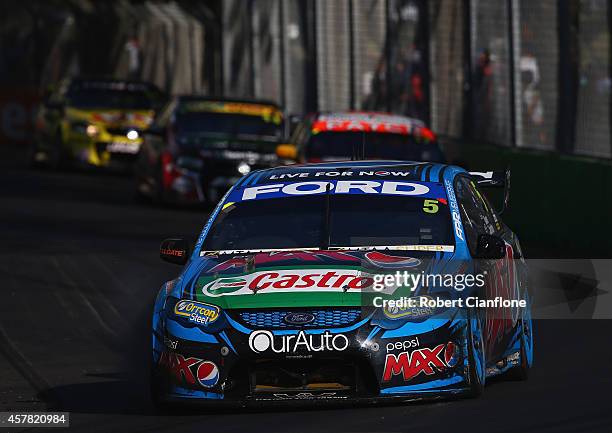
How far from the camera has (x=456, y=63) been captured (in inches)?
985

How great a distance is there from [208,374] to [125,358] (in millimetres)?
2907

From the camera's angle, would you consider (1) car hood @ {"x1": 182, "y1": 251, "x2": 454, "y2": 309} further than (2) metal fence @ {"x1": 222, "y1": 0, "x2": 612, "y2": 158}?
No

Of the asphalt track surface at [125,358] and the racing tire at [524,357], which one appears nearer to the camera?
the asphalt track surface at [125,358]

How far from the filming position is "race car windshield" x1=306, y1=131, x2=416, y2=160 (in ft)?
64.6

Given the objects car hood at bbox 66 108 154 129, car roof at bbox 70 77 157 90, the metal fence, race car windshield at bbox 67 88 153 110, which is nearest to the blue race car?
the metal fence

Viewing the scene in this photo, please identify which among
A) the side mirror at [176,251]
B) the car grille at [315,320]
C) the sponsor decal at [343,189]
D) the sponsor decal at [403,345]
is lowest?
the sponsor decal at [403,345]

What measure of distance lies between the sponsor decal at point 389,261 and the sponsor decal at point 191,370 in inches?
40.2

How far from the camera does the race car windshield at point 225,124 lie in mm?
24734

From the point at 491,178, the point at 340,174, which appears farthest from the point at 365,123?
the point at 340,174

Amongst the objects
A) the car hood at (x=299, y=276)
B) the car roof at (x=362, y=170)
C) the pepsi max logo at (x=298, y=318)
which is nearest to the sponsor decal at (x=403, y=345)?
the car hood at (x=299, y=276)

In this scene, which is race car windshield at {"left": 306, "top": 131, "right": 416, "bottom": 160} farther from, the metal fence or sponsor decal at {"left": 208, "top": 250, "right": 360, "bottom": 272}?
sponsor decal at {"left": 208, "top": 250, "right": 360, "bottom": 272}

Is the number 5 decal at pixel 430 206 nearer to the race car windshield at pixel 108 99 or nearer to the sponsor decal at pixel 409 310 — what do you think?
the sponsor decal at pixel 409 310

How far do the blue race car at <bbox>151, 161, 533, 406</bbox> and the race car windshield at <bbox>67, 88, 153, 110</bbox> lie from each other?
21101mm

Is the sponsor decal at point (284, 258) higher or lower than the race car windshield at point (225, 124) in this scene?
higher
